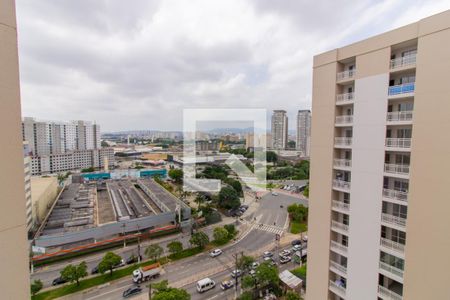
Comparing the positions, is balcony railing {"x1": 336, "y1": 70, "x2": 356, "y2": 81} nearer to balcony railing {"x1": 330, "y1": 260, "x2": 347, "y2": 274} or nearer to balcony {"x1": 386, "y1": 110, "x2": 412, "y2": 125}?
balcony {"x1": 386, "y1": 110, "x2": 412, "y2": 125}

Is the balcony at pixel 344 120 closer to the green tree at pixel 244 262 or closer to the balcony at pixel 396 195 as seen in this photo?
the balcony at pixel 396 195

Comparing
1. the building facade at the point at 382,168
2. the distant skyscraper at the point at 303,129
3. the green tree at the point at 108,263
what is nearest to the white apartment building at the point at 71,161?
the green tree at the point at 108,263

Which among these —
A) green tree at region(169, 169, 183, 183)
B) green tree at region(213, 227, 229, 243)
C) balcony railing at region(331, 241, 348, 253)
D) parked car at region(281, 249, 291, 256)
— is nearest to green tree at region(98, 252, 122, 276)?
green tree at region(213, 227, 229, 243)

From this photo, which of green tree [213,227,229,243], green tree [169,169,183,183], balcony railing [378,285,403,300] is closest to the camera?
balcony railing [378,285,403,300]

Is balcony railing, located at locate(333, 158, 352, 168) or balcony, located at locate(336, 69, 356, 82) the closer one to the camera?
balcony, located at locate(336, 69, 356, 82)

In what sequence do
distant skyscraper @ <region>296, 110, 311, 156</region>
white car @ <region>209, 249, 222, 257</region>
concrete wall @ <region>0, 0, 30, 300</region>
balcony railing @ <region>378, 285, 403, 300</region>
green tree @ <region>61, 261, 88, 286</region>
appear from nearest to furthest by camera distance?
1. concrete wall @ <region>0, 0, 30, 300</region>
2. balcony railing @ <region>378, 285, 403, 300</region>
3. green tree @ <region>61, 261, 88, 286</region>
4. white car @ <region>209, 249, 222, 257</region>
5. distant skyscraper @ <region>296, 110, 311, 156</region>

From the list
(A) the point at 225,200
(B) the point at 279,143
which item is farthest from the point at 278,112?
(A) the point at 225,200
